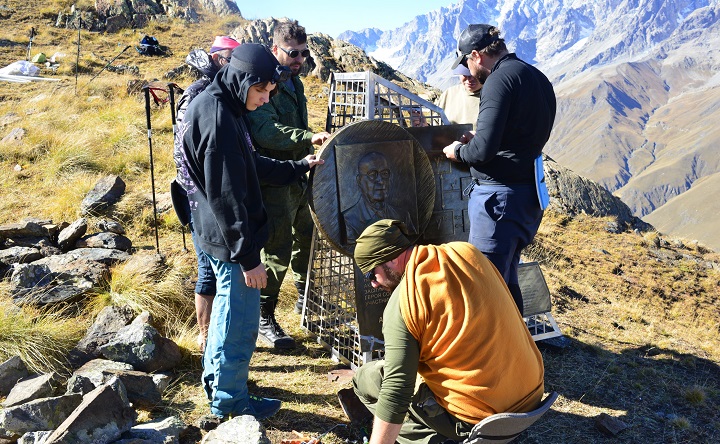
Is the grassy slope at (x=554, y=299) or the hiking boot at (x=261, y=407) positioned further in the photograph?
the grassy slope at (x=554, y=299)

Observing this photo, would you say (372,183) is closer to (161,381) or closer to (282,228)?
(282,228)

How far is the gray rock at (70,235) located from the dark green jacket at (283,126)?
2.91m

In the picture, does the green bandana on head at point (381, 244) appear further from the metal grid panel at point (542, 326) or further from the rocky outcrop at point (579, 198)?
the rocky outcrop at point (579, 198)

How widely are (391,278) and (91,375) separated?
2.04 m

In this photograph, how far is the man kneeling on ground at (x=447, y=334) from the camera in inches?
87.4

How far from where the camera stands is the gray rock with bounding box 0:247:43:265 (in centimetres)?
521

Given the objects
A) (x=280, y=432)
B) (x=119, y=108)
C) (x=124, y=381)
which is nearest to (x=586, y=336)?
(x=280, y=432)

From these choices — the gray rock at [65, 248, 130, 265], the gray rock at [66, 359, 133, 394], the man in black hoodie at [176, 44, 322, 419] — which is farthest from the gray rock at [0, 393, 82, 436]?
the gray rock at [65, 248, 130, 265]

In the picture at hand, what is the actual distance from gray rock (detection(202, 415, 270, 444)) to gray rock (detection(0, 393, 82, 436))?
723 millimetres

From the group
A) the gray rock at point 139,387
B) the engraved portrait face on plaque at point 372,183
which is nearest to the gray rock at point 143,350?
the gray rock at point 139,387

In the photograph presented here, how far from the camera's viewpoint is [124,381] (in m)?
3.19

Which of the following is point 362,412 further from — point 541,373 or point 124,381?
point 124,381

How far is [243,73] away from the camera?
274 centimetres

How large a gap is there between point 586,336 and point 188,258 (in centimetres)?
381
